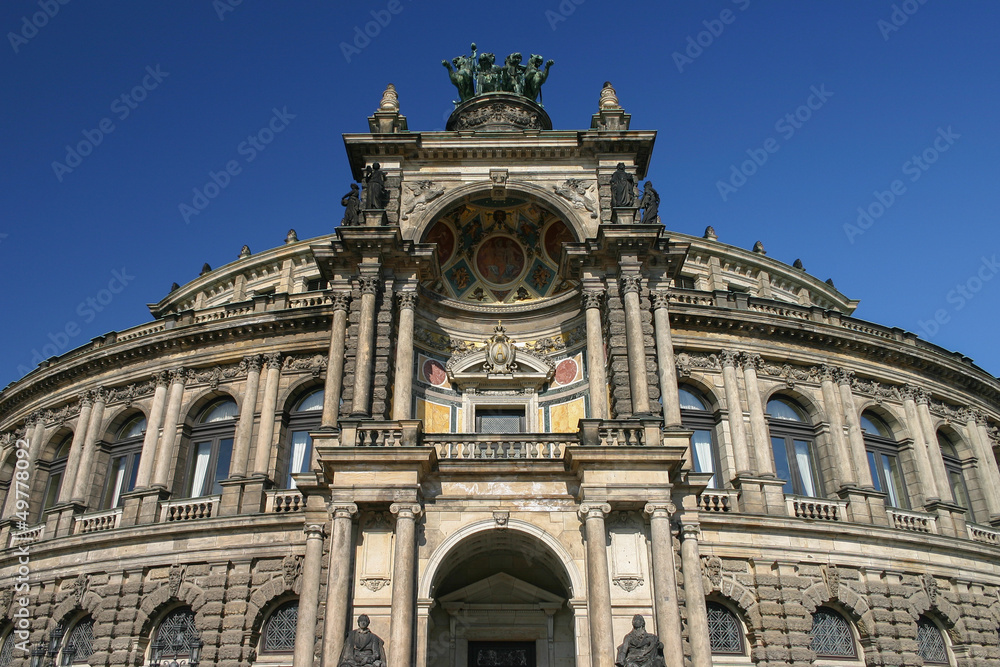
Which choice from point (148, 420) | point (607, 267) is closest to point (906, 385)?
point (607, 267)

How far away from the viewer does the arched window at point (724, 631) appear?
22578 mm

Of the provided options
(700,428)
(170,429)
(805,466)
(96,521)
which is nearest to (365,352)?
(170,429)

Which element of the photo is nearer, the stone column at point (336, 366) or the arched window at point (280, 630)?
the stone column at point (336, 366)

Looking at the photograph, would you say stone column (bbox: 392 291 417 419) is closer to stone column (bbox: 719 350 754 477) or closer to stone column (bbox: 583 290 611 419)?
stone column (bbox: 583 290 611 419)

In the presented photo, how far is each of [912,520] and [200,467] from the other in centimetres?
2362

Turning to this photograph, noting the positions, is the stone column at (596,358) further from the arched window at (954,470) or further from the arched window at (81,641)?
the arched window at (81,641)

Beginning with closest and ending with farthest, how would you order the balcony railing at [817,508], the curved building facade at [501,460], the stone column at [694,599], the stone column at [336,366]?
the stone column at [694,599] < the curved building facade at [501,460] < the stone column at [336,366] < the balcony railing at [817,508]

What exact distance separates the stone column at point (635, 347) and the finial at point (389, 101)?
31.6 feet

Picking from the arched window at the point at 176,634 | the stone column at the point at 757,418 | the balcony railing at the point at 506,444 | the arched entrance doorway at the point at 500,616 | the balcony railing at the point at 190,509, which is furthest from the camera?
the stone column at the point at 757,418

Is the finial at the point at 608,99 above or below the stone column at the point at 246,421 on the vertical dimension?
above

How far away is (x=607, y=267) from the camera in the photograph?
22.2 m

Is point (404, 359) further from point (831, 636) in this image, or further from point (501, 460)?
point (831, 636)

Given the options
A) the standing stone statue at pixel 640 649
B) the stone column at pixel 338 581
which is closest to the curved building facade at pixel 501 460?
the stone column at pixel 338 581

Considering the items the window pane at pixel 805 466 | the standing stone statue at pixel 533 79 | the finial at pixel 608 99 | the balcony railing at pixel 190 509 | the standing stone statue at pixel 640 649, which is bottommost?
the standing stone statue at pixel 640 649
